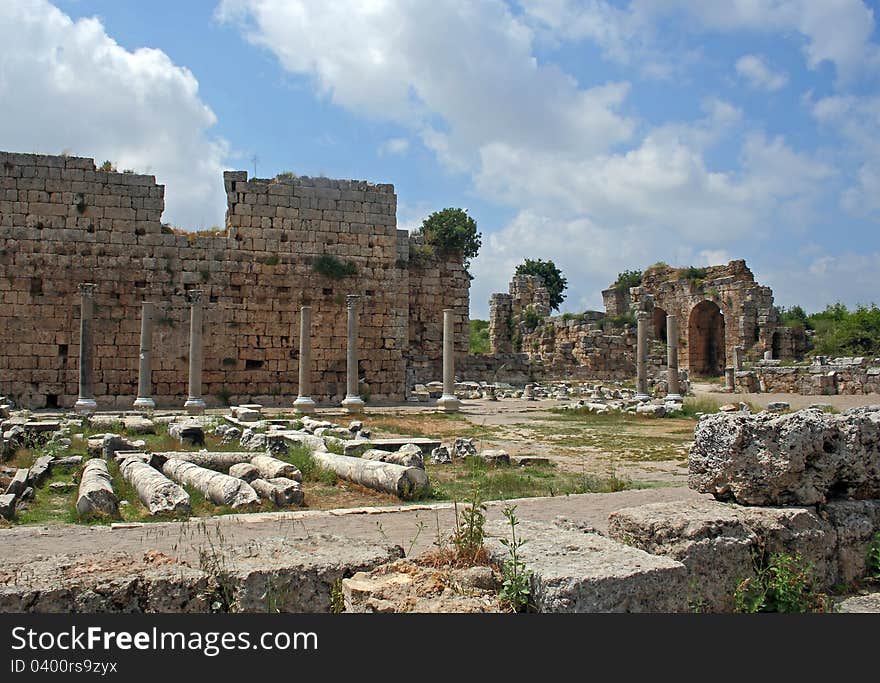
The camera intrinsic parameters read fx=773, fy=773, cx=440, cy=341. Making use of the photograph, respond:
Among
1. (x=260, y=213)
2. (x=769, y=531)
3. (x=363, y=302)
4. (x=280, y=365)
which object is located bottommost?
(x=769, y=531)

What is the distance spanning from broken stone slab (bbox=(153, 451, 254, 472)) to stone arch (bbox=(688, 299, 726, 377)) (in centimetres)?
2766

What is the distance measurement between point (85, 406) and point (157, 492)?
1180 centimetres

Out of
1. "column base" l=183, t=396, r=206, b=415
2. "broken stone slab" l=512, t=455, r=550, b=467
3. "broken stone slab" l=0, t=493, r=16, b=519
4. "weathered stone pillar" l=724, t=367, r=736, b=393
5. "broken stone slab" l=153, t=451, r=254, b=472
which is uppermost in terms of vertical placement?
"weathered stone pillar" l=724, t=367, r=736, b=393

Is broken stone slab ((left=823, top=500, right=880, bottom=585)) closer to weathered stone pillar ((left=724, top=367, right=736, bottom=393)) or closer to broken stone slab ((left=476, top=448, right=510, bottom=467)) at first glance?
broken stone slab ((left=476, top=448, right=510, bottom=467))

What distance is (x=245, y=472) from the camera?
9078mm

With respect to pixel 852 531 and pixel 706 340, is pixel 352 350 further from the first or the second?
pixel 706 340

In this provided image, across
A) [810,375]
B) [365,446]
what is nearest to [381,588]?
[365,446]

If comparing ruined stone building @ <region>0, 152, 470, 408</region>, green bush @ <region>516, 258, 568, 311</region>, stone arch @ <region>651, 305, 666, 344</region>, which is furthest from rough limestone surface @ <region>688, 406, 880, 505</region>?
green bush @ <region>516, 258, 568, 311</region>

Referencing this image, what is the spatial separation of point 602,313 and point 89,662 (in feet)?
109

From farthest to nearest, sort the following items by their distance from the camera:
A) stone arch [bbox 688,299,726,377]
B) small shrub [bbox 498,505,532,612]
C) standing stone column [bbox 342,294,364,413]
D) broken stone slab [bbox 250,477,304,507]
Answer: stone arch [bbox 688,299,726,377]
standing stone column [bbox 342,294,364,413]
broken stone slab [bbox 250,477,304,507]
small shrub [bbox 498,505,532,612]

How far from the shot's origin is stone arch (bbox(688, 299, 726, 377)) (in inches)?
1355

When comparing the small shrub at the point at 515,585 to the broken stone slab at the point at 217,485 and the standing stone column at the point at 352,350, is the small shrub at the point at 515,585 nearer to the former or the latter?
the broken stone slab at the point at 217,485

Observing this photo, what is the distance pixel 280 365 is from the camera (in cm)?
2131

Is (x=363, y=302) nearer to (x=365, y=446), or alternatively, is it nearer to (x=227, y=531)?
(x=365, y=446)
